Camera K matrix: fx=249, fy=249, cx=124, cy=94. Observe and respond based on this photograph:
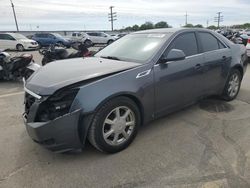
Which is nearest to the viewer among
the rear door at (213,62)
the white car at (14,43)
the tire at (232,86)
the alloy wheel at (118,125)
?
the alloy wheel at (118,125)

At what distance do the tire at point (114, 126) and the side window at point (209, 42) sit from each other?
79.3 inches

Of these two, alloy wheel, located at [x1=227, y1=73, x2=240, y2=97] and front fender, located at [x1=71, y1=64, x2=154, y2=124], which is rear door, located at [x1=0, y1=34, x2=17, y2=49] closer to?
alloy wheel, located at [x1=227, y1=73, x2=240, y2=97]

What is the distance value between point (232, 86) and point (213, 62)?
3.39 ft

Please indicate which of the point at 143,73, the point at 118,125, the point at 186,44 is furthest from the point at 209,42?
the point at 118,125

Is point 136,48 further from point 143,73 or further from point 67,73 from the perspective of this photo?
point 67,73

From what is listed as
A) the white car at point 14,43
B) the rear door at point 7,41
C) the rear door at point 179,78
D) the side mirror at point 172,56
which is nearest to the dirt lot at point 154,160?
the rear door at point 179,78

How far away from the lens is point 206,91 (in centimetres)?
447

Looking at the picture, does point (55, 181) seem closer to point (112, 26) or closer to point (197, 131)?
point (197, 131)

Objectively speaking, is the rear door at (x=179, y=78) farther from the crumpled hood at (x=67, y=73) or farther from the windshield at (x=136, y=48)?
the crumpled hood at (x=67, y=73)

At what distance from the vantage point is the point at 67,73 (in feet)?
10.3

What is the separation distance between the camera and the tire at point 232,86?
5012 millimetres

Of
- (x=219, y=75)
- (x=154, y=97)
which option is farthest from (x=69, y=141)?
(x=219, y=75)

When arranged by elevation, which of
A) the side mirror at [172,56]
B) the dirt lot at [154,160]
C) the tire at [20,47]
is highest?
the side mirror at [172,56]

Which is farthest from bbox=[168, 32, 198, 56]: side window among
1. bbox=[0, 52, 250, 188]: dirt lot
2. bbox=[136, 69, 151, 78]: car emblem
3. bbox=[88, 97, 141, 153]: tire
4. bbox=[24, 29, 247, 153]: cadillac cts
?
bbox=[88, 97, 141, 153]: tire
